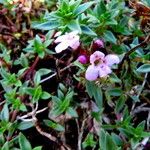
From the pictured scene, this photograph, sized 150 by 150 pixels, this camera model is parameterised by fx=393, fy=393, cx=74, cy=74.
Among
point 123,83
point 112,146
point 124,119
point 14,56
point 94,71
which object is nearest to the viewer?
point 112,146

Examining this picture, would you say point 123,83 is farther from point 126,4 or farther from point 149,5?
point 126,4

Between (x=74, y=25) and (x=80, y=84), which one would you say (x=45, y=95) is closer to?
(x=80, y=84)

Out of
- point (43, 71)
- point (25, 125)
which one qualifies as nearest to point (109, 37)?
point (43, 71)

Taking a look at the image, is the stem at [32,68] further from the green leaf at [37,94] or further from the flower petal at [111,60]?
the flower petal at [111,60]

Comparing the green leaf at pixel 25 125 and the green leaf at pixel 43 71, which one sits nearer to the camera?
the green leaf at pixel 25 125

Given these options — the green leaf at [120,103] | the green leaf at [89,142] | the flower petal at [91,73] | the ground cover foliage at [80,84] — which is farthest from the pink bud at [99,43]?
the green leaf at [89,142]

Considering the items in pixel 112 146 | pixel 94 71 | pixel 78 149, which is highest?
pixel 94 71

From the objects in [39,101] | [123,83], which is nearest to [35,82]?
[39,101]
